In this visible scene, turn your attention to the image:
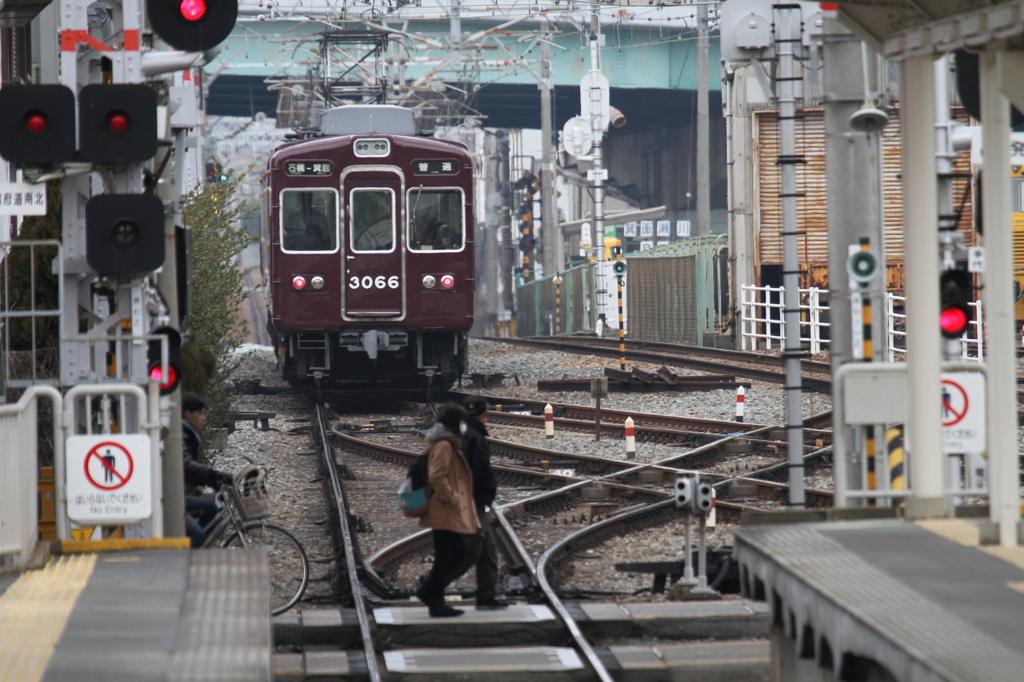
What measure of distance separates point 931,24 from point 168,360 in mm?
4115

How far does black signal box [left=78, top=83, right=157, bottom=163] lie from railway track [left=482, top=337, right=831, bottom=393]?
1231 centimetres

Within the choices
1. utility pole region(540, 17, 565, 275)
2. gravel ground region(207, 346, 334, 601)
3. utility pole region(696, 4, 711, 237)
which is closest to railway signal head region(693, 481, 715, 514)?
gravel ground region(207, 346, 334, 601)

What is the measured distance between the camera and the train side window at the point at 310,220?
1677cm

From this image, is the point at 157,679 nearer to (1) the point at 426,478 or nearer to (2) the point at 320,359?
(1) the point at 426,478

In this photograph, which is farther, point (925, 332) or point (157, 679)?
point (925, 332)

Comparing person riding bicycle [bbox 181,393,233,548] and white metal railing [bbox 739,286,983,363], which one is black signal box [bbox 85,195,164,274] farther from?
white metal railing [bbox 739,286,983,363]

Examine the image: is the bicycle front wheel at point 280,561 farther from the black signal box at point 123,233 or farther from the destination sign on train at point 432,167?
the destination sign on train at point 432,167

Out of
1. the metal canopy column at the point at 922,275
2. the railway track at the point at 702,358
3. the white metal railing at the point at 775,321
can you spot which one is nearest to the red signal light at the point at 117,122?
Result: the metal canopy column at the point at 922,275

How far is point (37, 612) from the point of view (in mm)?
4605

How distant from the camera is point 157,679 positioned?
12.2ft

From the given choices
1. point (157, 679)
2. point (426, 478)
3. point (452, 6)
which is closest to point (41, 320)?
point (426, 478)

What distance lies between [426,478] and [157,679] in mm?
3759

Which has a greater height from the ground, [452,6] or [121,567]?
[452,6]

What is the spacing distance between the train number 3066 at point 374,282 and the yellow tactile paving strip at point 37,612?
37.5ft
